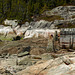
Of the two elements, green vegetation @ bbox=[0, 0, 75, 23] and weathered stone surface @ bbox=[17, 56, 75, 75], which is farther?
green vegetation @ bbox=[0, 0, 75, 23]

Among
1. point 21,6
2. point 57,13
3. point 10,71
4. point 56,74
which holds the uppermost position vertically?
point 21,6

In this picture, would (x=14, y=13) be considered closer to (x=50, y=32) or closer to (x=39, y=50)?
(x=50, y=32)

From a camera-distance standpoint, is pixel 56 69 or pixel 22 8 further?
pixel 22 8

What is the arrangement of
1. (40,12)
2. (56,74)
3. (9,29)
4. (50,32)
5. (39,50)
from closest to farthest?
(56,74)
(39,50)
(50,32)
(9,29)
(40,12)

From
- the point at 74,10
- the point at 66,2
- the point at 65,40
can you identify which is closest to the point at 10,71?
the point at 65,40

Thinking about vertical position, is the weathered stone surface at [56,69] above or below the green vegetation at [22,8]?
below

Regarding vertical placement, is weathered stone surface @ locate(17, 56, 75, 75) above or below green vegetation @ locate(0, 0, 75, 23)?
below

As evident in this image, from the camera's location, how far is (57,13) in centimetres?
5484

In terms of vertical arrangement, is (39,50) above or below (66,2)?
below

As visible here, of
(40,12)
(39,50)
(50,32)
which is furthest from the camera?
(40,12)

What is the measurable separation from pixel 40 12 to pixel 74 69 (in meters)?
53.3

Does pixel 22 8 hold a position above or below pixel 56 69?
above

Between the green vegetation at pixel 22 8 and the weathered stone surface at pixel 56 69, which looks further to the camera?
the green vegetation at pixel 22 8

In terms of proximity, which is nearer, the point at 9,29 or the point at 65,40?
the point at 65,40
